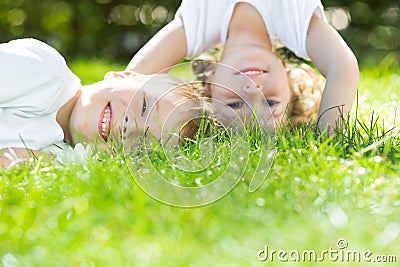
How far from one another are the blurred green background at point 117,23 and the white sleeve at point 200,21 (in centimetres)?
268

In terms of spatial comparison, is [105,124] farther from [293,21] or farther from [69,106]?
[293,21]

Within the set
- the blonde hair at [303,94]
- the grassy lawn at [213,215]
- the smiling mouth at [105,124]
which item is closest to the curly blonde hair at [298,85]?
the blonde hair at [303,94]

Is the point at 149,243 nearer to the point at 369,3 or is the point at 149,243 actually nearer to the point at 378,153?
the point at 378,153

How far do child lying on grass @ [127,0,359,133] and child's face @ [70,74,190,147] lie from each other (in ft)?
0.53

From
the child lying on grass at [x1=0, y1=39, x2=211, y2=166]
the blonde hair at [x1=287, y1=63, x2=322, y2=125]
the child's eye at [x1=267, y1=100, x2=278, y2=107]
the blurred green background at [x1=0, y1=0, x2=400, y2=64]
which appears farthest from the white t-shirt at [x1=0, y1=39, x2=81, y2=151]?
the blurred green background at [x1=0, y1=0, x2=400, y2=64]

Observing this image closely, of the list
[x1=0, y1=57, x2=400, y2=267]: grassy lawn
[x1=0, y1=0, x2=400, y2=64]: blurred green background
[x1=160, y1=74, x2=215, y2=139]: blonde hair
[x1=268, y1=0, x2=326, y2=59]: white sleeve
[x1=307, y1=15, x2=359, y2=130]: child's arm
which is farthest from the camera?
[x1=0, y1=0, x2=400, y2=64]: blurred green background

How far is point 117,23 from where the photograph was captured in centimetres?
548

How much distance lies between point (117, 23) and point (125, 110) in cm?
349

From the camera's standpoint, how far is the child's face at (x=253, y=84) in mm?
2055

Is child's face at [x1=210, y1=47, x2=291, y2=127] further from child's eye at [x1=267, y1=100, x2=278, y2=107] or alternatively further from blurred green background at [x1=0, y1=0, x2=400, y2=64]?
blurred green background at [x1=0, y1=0, x2=400, y2=64]

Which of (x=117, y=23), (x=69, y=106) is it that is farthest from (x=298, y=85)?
(x=117, y=23)

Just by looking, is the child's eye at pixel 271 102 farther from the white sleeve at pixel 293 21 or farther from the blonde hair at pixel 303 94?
the white sleeve at pixel 293 21

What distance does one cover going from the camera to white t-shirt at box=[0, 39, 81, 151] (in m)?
2.07

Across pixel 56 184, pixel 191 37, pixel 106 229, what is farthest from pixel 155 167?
pixel 191 37
